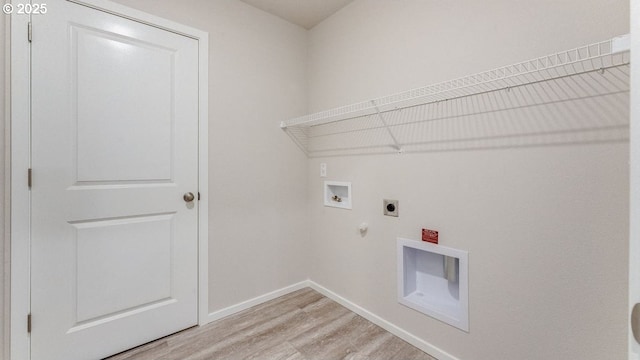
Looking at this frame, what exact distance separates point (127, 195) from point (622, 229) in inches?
98.9

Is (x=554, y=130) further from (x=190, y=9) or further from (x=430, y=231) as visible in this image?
(x=190, y=9)

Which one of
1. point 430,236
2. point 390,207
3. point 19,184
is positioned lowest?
point 430,236

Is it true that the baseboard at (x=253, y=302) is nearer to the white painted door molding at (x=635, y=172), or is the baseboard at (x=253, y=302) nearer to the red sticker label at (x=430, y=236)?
the red sticker label at (x=430, y=236)

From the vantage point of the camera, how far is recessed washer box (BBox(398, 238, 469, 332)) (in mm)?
1536

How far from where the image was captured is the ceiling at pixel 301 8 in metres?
2.15

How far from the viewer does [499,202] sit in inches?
55.0

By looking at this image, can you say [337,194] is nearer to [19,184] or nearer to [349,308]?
[349,308]

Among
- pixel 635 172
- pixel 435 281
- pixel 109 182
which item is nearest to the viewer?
pixel 635 172

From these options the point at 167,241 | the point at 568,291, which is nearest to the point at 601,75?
the point at 568,291

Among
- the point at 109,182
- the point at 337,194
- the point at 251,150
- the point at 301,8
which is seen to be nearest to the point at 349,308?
the point at 337,194

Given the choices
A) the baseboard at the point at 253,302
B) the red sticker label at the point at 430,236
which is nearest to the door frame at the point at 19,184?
the baseboard at the point at 253,302

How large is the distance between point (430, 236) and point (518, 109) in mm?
832

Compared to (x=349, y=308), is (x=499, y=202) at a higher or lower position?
higher

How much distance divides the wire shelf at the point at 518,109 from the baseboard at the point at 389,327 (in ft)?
4.02
